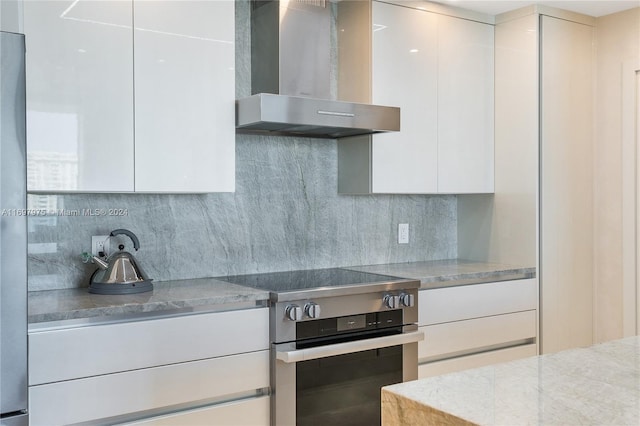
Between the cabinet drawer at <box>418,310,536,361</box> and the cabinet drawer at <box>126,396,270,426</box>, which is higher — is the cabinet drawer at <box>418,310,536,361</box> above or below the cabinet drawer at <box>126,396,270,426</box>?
above

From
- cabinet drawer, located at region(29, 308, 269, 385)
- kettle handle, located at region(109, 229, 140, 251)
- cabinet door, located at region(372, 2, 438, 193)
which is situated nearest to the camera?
cabinet drawer, located at region(29, 308, 269, 385)

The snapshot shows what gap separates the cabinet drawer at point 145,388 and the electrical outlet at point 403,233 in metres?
1.43

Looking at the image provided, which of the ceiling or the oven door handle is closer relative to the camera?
the oven door handle

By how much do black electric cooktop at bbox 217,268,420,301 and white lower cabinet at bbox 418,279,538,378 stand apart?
0.25 meters

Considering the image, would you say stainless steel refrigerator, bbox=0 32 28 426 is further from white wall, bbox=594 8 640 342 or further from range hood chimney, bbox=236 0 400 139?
white wall, bbox=594 8 640 342

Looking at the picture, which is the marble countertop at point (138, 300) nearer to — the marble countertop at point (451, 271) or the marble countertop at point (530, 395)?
the marble countertop at point (451, 271)

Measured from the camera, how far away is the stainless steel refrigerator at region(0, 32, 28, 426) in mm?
1790

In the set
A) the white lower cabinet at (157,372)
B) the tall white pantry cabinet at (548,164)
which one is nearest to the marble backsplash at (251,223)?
the tall white pantry cabinet at (548,164)

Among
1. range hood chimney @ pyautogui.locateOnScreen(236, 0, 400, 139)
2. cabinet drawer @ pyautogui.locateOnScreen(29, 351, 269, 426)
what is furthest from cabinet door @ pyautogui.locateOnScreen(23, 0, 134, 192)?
cabinet drawer @ pyautogui.locateOnScreen(29, 351, 269, 426)

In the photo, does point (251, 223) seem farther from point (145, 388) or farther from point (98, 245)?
point (145, 388)

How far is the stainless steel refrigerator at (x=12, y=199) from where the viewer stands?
179 centimetres

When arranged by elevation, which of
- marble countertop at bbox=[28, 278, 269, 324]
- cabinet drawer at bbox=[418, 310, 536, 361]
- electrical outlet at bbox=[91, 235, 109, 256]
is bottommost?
cabinet drawer at bbox=[418, 310, 536, 361]

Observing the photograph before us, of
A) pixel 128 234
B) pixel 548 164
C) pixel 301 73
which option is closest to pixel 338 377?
pixel 128 234

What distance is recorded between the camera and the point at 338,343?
2639 millimetres
